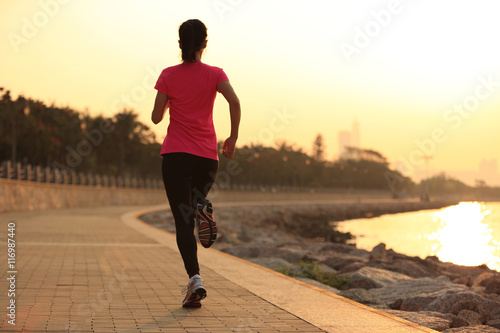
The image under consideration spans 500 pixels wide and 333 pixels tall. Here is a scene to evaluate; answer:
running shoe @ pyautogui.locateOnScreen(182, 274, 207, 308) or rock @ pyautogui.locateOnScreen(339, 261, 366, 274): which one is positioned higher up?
running shoe @ pyautogui.locateOnScreen(182, 274, 207, 308)

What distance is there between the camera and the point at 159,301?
5.08 meters

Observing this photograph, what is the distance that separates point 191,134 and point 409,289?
15.2 feet

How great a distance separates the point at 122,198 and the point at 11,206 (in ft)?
78.1

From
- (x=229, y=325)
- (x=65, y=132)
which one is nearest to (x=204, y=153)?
(x=229, y=325)

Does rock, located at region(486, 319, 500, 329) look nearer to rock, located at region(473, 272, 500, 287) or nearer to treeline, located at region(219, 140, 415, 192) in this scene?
rock, located at region(473, 272, 500, 287)

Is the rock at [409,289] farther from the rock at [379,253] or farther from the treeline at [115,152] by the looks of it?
the treeline at [115,152]

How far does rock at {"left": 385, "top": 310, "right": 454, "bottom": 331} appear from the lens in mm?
5133

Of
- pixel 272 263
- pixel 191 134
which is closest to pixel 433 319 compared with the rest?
pixel 191 134

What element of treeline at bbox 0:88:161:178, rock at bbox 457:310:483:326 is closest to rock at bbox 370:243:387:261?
rock at bbox 457:310:483:326

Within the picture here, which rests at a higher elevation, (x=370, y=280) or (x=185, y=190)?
(x=185, y=190)

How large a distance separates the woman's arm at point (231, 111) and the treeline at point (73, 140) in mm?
34940

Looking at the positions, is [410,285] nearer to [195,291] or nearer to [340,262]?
[340,262]

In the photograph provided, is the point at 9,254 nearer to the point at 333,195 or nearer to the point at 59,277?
the point at 59,277

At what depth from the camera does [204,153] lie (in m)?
4.63
